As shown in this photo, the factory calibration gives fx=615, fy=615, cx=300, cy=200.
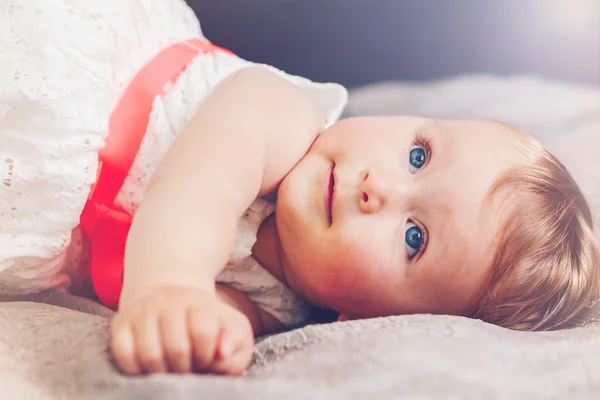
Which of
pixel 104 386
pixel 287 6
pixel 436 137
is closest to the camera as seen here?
pixel 104 386

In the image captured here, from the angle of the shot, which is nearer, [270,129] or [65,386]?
[65,386]

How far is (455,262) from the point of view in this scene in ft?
2.47

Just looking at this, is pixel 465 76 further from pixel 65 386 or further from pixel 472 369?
pixel 65 386

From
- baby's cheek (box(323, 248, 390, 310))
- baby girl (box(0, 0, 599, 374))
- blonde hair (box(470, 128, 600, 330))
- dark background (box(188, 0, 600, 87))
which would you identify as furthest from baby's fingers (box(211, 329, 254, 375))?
dark background (box(188, 0, 600, 87))

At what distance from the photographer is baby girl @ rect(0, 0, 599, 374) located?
67cm

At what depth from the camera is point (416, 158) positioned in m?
0.81

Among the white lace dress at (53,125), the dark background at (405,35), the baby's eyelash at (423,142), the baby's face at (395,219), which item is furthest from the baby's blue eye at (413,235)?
the dark background at (405,35)

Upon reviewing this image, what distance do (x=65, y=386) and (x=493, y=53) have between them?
1.10 meters

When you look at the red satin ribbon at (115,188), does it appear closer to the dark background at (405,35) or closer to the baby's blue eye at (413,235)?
the baby's blue eye at (413,235)

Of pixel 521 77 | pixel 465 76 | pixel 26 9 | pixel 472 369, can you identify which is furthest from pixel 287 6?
A: pixel 472 369

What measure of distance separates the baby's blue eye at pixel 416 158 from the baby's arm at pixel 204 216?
136 millimetres

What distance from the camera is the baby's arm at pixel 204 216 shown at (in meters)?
0.44

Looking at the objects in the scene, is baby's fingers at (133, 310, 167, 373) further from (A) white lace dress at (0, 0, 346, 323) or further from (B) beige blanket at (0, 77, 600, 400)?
(A) white lace dress at (0, 0, 346, 323)

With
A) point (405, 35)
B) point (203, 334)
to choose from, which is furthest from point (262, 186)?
point (405, 35)
